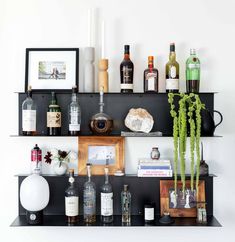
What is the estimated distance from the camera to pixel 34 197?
2139 millimetres

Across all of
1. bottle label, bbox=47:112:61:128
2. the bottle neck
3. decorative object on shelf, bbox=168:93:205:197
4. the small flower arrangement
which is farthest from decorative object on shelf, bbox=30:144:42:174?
the bottle neck

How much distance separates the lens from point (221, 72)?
2320 mm

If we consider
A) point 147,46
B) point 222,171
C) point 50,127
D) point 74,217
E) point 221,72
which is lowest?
point 74,217

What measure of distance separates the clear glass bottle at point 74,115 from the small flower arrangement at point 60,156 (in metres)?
0.14

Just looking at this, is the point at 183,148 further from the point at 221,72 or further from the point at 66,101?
the point at 66,101

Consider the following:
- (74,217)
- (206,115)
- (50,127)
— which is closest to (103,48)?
(50,127)

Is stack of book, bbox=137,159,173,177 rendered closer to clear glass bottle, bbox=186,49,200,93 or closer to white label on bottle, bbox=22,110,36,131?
clear glass bottle, bbox=186,49,200,93

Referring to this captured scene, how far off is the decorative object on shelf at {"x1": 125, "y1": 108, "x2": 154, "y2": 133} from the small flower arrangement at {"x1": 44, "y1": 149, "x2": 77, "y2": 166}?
0.35 m

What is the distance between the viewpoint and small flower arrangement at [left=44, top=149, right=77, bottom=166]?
2.29 meters

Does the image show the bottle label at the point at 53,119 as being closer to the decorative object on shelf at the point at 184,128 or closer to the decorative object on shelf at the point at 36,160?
the decorative object on shelf at the point at 36,160

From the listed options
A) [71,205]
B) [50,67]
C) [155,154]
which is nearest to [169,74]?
[155,154]

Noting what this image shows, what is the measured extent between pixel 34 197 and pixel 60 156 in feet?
0.90

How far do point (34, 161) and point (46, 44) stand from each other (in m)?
0.65

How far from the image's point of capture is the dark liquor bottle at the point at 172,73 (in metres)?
2.22
